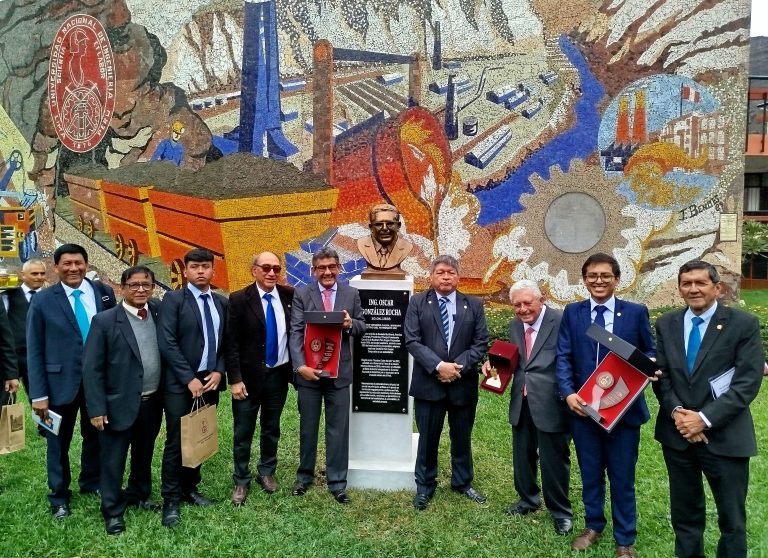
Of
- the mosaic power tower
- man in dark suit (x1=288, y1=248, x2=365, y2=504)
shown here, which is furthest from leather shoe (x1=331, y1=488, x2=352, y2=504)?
the mosaic power tower

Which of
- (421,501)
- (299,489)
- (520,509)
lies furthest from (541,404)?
(299,489)

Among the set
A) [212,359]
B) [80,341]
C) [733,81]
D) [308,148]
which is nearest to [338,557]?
[212,359]

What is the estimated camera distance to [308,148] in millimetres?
10328

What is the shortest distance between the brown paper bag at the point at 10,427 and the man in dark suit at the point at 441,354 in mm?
2610

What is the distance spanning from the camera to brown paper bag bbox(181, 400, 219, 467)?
372 centimetres

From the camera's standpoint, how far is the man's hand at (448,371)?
13.1 feet

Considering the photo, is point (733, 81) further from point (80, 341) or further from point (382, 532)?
point (80, 341)

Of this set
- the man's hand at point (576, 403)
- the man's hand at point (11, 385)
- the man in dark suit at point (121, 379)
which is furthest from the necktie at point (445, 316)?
the man's hand at point (11, 385)

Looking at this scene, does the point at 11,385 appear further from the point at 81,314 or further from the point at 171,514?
the point at 171,514

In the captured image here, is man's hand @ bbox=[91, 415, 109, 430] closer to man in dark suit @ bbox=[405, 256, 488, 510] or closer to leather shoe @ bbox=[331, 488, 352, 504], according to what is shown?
leather shoe @ bbox=[331, 488, 352, 504]

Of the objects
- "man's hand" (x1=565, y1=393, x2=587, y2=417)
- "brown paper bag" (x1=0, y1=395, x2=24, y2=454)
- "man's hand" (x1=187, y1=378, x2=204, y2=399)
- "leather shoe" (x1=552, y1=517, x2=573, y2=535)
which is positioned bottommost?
"leather shoe" (x1=552, y1=517, x2=573, y2=535)

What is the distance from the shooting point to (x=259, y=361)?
13.9 ft

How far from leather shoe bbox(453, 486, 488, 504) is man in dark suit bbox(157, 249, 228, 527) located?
6.30 ft

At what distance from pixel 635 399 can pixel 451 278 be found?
1412mm
